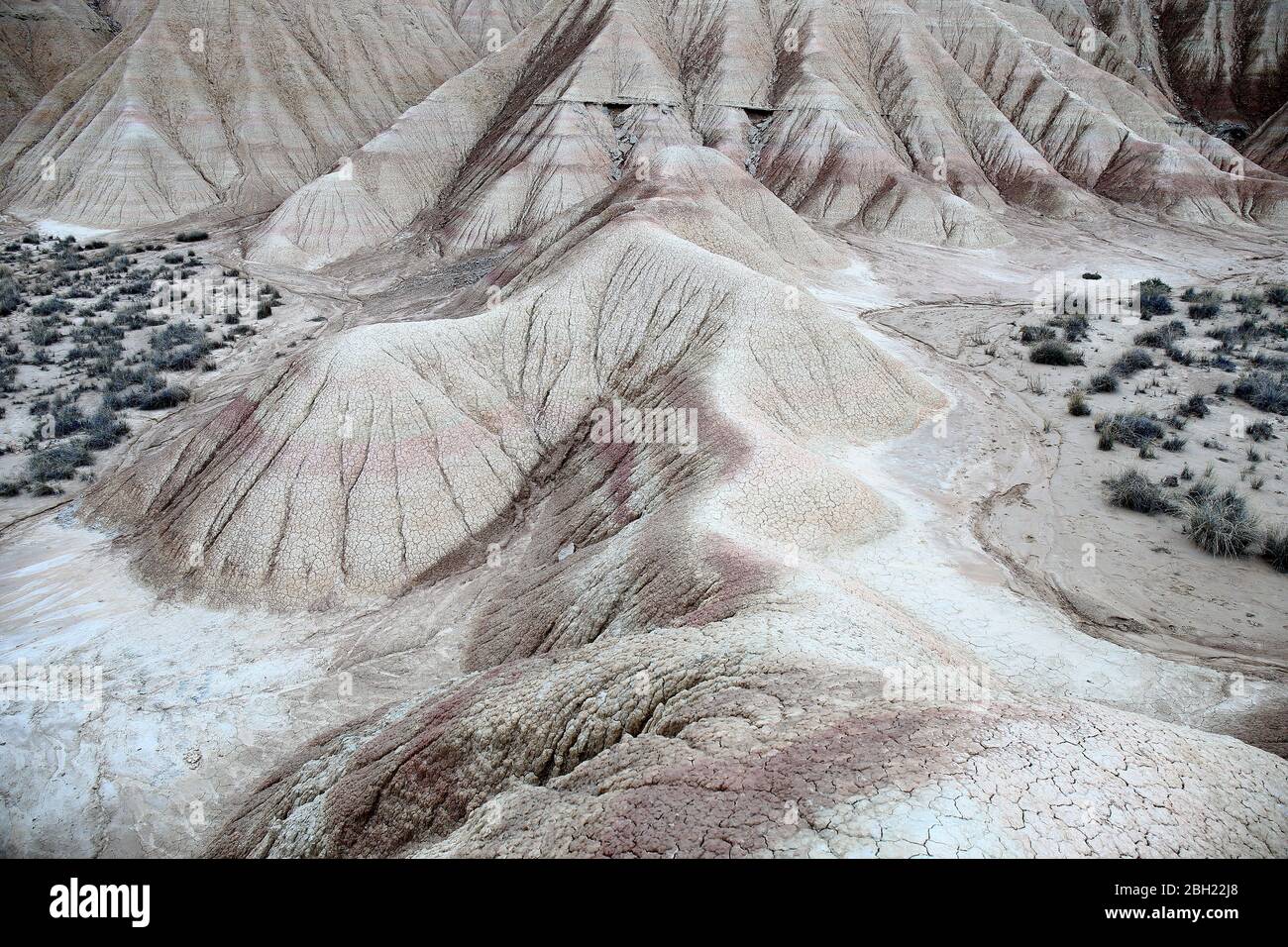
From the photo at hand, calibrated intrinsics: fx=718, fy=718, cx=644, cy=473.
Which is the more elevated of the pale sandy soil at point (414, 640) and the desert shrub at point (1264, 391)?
the desert shrub at point (1264, 391)

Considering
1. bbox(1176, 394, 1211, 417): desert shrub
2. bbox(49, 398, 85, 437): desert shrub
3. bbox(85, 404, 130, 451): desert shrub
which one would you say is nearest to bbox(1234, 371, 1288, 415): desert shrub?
bbox(1176, 394, 1211, 417): desert shrub

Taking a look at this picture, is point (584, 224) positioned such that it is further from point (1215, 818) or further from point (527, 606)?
point (1215, 818)

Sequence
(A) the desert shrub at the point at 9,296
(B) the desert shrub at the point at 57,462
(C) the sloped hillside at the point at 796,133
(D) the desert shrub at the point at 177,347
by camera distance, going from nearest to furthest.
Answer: (B) the desert shrub at the point at 57,462 → (D) the desert shrub at the point at 177,347 → (A) the desert shrub at the point at 9,296 → (C) the sloped hillside at the point at 796,133

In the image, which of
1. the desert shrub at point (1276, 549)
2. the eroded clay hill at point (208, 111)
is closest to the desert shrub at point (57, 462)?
the desert shrub at point (1276, 549)

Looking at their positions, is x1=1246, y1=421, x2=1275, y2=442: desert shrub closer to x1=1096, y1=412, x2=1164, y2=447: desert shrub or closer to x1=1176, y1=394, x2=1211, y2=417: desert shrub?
x1=1176, y1=394, x2=1211, y2=417: desert shrub

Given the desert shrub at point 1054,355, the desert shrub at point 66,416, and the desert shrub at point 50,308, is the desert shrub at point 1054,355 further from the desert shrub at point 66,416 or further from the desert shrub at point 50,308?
the desert shrub at point 50,308
